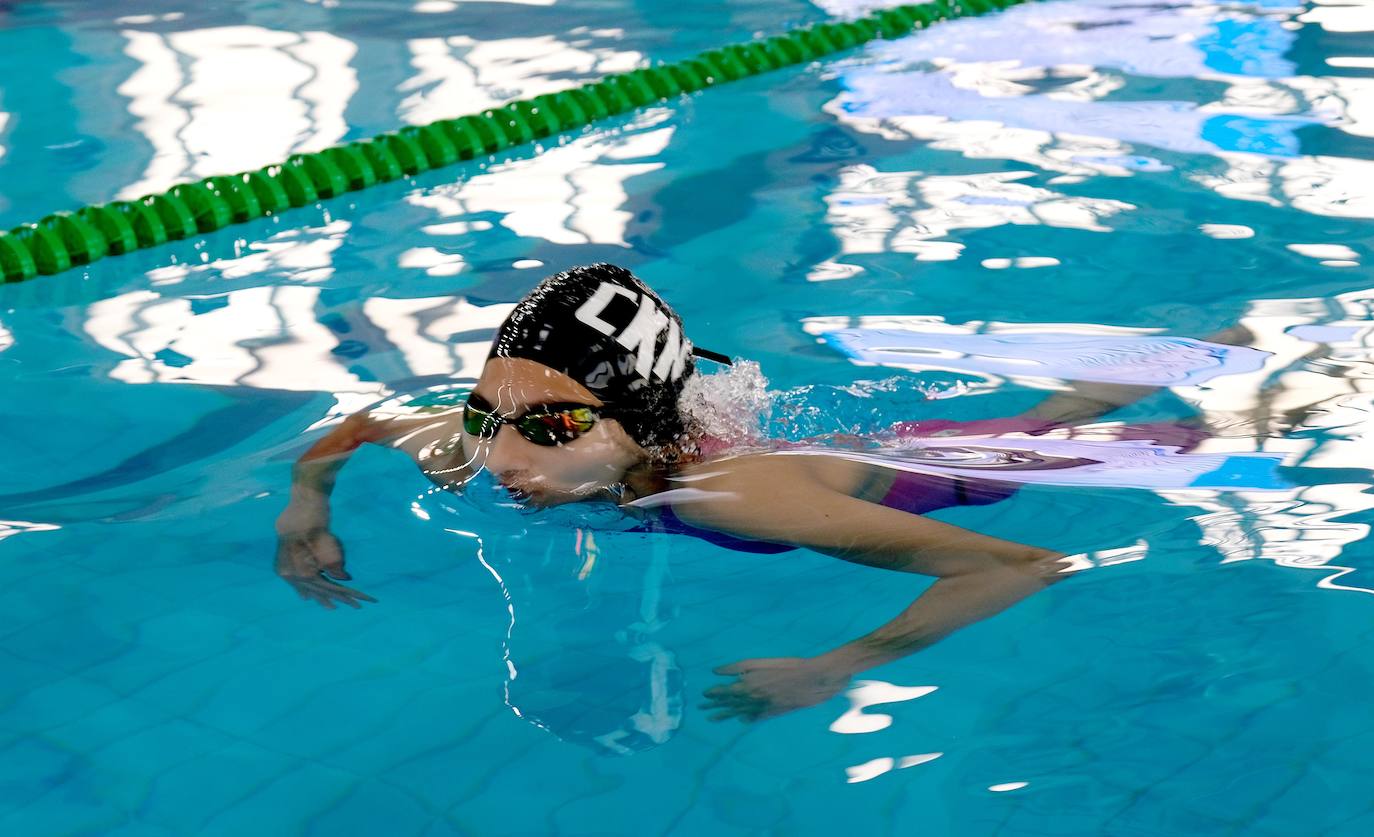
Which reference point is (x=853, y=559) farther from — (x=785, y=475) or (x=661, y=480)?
Result: (x=661, y=480)

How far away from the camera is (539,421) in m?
2.50

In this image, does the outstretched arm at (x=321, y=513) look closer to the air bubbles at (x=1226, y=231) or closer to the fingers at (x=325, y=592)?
the fingers at (x=325, y=592)

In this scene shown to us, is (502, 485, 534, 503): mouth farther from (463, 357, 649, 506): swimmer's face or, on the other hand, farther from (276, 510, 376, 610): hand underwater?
(276, 510, 376, 610): hand underwater

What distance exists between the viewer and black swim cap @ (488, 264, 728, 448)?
253cm

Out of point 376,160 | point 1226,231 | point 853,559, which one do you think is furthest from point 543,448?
point 376,160

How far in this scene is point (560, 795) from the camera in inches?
78.9

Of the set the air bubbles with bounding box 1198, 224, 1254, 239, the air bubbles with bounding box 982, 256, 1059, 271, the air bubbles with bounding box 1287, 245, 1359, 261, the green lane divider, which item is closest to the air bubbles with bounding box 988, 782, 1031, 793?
the air bubbles with bounding box 982, 256, 1059, 271

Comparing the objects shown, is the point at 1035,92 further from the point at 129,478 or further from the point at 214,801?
the point at 214,801

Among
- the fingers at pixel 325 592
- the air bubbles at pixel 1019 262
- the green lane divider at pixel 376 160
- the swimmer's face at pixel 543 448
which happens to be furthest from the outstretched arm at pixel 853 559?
the green lane divider at pixel 376 160

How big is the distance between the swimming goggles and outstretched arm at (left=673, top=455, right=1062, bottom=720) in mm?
258

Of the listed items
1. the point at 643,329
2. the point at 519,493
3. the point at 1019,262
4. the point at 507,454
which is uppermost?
the point at 643,329

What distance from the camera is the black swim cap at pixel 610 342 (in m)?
2.53

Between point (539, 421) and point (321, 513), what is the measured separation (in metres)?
0.54

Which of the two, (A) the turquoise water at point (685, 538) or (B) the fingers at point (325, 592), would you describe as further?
(B) the fingers at point (325, 592)
